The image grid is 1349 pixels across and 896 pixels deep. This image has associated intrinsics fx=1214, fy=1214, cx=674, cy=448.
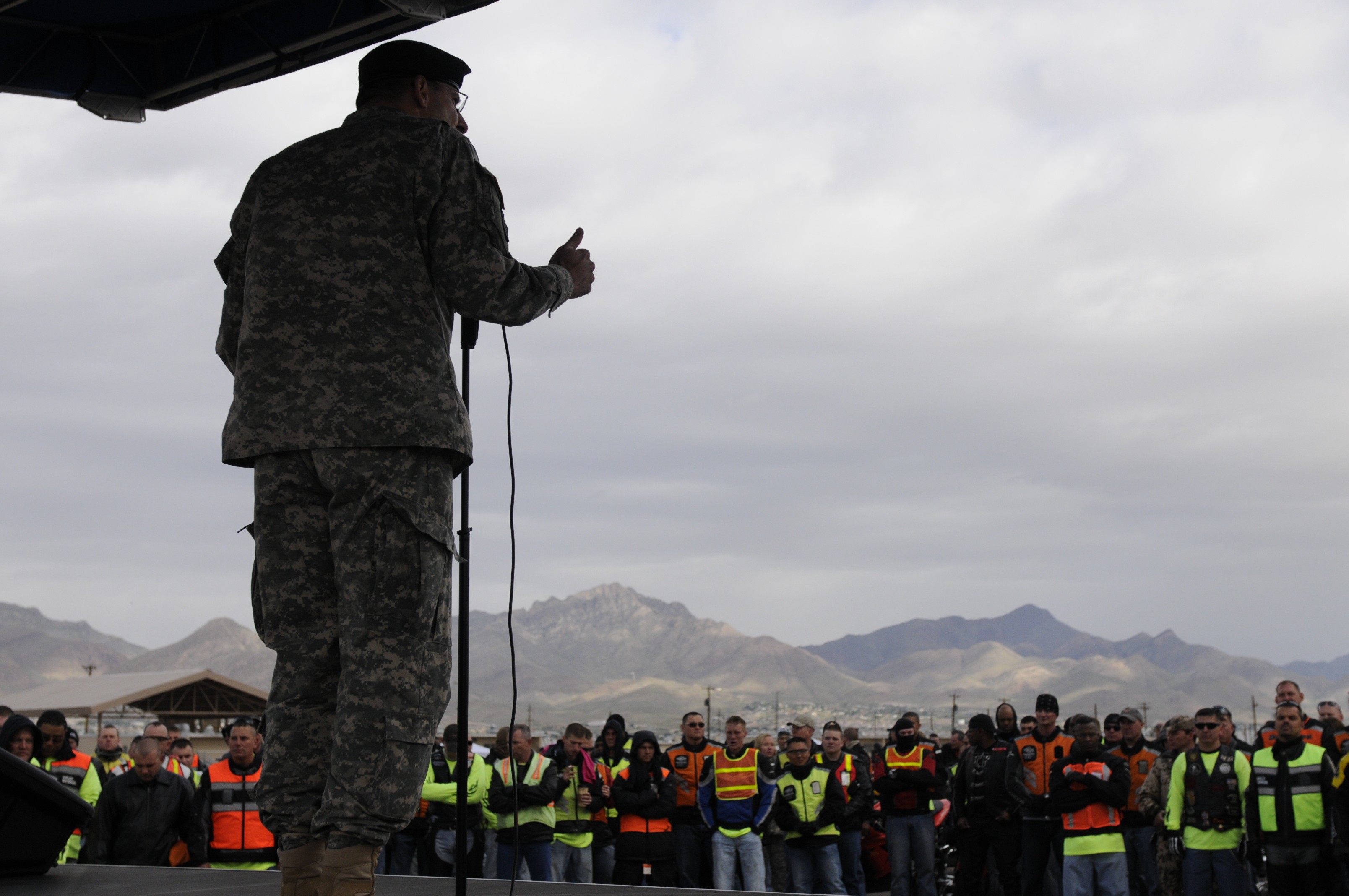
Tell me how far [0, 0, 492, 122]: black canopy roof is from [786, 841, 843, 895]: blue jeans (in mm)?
8369

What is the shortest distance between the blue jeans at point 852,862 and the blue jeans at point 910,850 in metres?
0.34

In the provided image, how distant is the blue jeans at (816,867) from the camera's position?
430 inches

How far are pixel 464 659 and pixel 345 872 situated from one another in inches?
18.6

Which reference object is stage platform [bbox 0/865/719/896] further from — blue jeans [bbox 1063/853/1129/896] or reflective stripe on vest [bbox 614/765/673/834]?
blue jeans [bbox 1063/853/1129/896]

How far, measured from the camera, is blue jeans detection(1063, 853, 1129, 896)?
32.6 ft

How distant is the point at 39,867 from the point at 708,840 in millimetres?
7482

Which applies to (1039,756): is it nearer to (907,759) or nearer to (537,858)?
(907,759)

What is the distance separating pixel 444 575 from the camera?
212 centimetres

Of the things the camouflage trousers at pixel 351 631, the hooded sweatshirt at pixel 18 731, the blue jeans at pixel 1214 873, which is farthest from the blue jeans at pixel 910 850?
the camouflage trousers at pixel 351 631

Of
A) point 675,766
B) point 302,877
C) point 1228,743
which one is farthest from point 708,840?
point 302,877

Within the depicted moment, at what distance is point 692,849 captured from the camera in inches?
426

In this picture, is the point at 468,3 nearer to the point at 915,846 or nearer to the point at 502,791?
the point at 502,791

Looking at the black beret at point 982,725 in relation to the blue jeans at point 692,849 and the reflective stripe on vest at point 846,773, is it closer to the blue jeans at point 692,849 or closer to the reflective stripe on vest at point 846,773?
the reflective stripe on vest at point 846,773

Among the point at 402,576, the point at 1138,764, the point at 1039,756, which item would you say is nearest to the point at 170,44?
the point at 402,576
